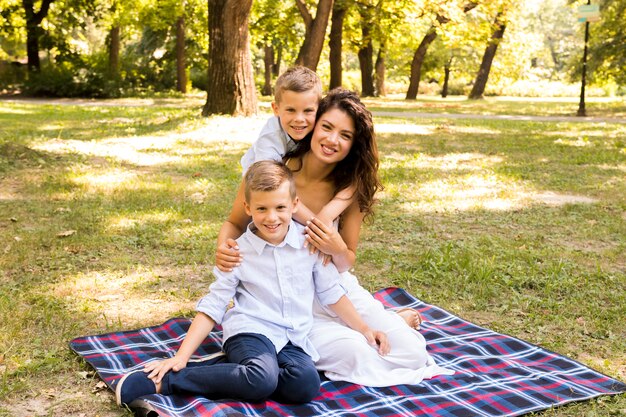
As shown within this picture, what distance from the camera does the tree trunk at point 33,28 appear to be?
25641 mm

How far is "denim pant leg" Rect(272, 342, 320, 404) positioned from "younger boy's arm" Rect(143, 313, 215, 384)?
430 mm

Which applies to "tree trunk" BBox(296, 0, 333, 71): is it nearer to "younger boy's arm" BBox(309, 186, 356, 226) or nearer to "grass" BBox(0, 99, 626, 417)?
"grass" BBox(0, 99, 626, 417)

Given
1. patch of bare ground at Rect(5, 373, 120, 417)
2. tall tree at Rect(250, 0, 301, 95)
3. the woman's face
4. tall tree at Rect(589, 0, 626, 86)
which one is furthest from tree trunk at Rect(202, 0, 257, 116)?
tall tree at Rect(589, 0, 626, 86)

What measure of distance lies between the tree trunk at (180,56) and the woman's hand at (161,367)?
23892 mm

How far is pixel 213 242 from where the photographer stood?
5883 millimetres

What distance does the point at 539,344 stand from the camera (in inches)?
162

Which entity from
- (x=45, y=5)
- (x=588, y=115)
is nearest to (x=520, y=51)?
(x=588, y=115)

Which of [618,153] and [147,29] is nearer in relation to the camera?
Result: [618,153]

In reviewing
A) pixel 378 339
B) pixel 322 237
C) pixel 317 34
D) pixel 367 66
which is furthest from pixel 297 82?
pixel 367 66

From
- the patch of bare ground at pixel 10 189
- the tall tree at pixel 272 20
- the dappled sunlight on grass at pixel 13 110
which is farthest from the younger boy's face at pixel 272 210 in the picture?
the tall tree at pixel 272 20

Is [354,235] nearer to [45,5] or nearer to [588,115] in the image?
[588,115]

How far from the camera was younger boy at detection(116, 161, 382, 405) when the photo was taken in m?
3.12

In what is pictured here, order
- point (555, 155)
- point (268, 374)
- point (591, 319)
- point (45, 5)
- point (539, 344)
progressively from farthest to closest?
1. point (45, 5)
2. point (555, 155)
3. point (591, 319)
4. point (539, 344)
5. point (268, 374)

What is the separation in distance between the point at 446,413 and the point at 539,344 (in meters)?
1.19
